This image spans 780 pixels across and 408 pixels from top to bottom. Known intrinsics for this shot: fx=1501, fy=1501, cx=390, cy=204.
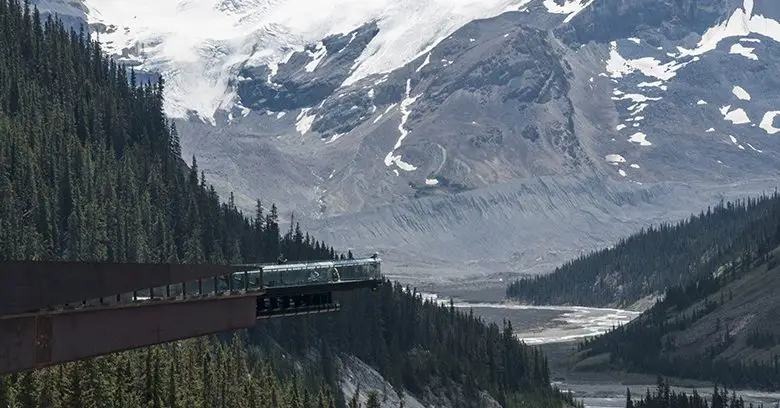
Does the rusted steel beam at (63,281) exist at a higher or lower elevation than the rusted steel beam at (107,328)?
higher

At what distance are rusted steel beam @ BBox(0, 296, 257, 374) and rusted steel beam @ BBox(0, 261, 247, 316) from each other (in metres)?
0.60

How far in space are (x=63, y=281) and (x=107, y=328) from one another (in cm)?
Answer: 491

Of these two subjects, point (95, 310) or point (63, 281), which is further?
point (95, 310)

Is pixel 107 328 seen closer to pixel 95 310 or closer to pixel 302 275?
pixel 95 310

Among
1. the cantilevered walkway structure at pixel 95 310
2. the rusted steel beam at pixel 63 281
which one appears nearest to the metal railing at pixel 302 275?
the cantilevered walkway structure at pixel 95 310

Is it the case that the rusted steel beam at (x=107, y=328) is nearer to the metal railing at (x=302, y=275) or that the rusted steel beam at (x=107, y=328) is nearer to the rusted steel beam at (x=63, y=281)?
the rusted steel beam at (x=63, y=281)

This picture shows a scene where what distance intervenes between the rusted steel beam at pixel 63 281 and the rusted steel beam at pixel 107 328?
0.60m

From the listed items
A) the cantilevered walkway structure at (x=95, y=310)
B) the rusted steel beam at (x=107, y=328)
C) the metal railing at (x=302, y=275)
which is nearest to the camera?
the cantilevered walkway structure at (x=95, y=310)

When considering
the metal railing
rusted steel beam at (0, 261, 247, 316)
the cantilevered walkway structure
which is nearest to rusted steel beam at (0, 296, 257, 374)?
the cantilevered walkway structure

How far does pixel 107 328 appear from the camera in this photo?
165ft

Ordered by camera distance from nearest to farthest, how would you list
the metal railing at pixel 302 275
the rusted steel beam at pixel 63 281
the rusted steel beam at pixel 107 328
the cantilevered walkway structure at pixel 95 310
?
the rusted steel beam at pixel 63 281
the cantilevered walkway structure at pixel 95 310
the rusted steel beam at pixel 107 328
the metal railing at pixel 302 275

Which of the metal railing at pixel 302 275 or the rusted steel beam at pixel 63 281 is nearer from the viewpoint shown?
the rusted steel beam at pixel 63 281

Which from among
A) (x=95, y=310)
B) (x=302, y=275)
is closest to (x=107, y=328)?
(x=95, y=310)

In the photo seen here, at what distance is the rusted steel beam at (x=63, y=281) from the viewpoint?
44.2 meters
